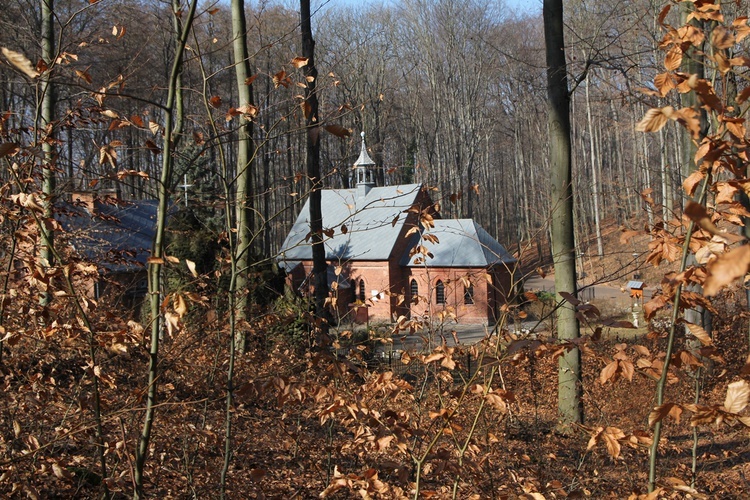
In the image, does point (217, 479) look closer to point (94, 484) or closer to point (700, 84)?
point (94, 484)

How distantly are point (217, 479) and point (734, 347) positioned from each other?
12072 mm

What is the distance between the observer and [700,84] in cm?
201

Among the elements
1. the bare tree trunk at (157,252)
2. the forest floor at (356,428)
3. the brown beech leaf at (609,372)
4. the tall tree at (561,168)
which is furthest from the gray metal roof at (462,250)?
the brown beech leaf at (609,372)

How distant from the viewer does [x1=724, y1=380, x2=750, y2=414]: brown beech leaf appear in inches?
76.2

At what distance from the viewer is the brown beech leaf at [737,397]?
76.2 inches

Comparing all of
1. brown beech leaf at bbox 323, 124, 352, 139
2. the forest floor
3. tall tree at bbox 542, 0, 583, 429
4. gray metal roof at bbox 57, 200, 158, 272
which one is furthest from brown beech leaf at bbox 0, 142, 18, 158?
tall tree at bbox 542, 0, 583, 429

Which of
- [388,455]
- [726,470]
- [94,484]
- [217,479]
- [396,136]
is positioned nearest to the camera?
[94,484]

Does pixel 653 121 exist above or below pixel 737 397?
above

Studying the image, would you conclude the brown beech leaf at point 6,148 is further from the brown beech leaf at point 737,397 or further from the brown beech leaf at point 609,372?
the brown beech leaf at point 737,397

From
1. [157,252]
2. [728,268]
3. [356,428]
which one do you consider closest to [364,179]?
[356,428]

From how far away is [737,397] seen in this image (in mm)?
1970

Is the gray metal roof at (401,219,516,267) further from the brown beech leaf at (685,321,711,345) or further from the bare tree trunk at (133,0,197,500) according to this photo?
the brown beech leaf at (685,321,711,345)

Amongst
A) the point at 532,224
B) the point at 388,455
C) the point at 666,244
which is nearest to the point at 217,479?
the point at 388,455

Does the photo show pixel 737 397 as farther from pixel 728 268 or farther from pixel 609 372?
pixel 728 268
